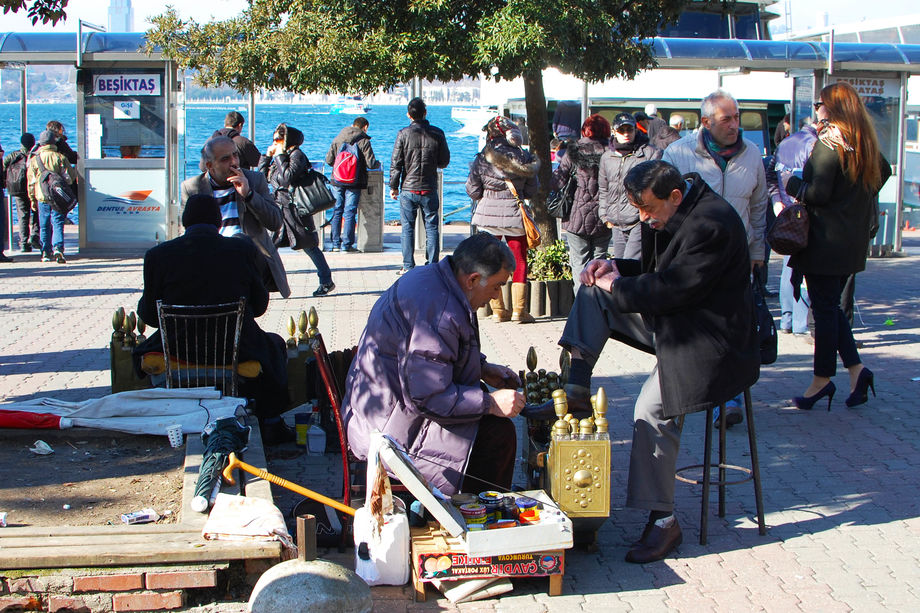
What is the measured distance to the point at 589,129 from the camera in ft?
31.9

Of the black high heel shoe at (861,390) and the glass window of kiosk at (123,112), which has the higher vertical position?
the glass window of kiosk at (123,112)

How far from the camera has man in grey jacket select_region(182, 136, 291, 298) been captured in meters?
7.45

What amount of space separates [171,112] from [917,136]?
15767 millimetres

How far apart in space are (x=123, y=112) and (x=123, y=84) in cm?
39

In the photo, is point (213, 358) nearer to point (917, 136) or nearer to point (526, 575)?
point (526, 575)

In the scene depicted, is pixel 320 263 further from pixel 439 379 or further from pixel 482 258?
pixel 439 379

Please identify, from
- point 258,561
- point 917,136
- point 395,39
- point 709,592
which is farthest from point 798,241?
point 917,136

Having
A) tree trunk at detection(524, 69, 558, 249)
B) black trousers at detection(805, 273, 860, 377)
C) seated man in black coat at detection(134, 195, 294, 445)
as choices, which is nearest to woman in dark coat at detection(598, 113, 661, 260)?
black trousers at detection(805, 273, 860, 377)

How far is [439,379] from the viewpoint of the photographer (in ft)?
14.5

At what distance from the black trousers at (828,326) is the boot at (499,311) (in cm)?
361

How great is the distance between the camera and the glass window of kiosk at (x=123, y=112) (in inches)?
580

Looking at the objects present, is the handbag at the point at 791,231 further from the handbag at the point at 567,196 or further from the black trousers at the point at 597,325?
the handbag at the point at 567,196

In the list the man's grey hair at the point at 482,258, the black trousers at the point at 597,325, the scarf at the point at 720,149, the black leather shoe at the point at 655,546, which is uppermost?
the scarf at the point at 720,149

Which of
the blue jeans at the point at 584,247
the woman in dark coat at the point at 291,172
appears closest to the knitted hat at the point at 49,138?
the woman in dark coat at the point at 291,172
